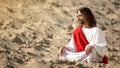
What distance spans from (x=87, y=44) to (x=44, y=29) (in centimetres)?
161

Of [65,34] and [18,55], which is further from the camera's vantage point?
[65,34]

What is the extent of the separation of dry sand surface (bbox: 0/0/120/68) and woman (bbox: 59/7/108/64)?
114 millimetres

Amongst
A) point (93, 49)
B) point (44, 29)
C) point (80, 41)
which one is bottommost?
point (93, 49)

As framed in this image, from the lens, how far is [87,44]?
13.1ft

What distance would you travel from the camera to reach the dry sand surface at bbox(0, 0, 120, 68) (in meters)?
3.91

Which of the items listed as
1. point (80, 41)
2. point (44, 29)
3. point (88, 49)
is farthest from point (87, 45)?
point (44, 29)

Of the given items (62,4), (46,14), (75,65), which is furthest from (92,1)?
(75,65)

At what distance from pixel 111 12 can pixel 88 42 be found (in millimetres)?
2694

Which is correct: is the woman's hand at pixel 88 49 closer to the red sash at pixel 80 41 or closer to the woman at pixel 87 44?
the woman at pixel 87 44

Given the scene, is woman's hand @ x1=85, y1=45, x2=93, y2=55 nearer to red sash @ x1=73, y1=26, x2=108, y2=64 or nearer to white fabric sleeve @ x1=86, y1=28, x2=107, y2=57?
white fabric sleeve @ x1=86, y1=28, x2=107, y2=57

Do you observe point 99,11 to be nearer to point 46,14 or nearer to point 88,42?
point 46,14

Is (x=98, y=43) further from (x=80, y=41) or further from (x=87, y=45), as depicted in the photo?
(x=80, y=41)

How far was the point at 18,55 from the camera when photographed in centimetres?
407

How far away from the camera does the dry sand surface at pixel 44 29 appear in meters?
3.91
